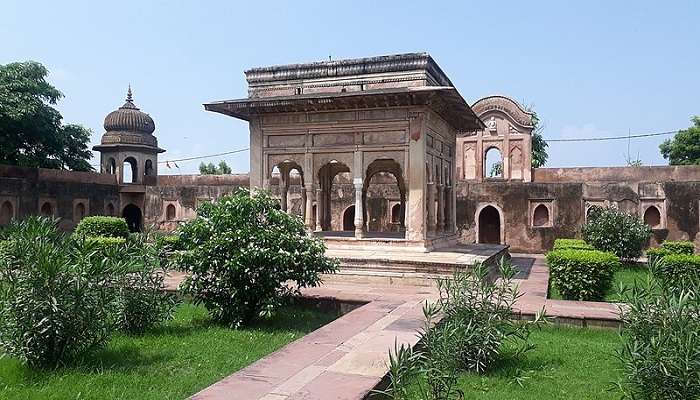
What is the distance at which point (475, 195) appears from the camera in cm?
2062

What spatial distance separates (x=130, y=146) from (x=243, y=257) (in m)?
20.4

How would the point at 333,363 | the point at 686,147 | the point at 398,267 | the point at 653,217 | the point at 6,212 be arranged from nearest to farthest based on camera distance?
the point at 333,363
the point at 398,267
the point at 6,212
the point at 653,217
the point at 686,147

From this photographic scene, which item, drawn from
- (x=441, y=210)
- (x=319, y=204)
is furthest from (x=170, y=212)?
(x=441, y=210)

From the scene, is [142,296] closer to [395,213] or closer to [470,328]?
[470,328]

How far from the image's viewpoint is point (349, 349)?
530 cm

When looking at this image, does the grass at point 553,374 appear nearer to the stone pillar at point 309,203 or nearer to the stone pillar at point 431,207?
the stone pillar at point 431,207

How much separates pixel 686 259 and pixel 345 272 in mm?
6126

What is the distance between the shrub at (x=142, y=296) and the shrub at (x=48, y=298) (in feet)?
3.16

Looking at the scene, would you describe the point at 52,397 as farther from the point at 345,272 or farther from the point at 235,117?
the point at 235,117

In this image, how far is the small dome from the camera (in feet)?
83.6

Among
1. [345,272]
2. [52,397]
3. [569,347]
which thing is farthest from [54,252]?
[345,272]

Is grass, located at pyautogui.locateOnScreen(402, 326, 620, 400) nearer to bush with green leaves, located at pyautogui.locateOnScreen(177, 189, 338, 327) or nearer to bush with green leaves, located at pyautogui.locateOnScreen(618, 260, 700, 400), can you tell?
bush with green leaves, located at pyautogui.locateOnScreen(618, 260, 700, 400)

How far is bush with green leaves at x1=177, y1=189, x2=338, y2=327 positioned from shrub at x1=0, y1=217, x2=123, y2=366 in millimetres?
1621

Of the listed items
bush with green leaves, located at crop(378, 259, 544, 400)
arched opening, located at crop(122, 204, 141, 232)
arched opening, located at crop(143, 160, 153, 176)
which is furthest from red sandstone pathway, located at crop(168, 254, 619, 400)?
arched opening, located at crop(143, 160, 153, 176)
